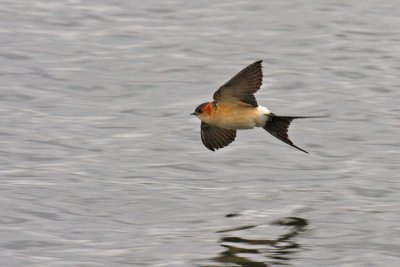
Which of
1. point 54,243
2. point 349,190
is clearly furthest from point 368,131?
point 54,243

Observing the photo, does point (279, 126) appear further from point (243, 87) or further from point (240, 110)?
point (243, 87)

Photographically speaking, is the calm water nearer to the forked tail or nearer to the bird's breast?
the forked tail

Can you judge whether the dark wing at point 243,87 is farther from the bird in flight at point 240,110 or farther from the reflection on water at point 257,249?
the reflection on water at point 257,249

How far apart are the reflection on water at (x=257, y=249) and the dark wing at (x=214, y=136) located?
974 millimetres

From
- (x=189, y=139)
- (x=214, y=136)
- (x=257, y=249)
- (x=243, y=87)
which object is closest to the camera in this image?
(x=257, y=249)

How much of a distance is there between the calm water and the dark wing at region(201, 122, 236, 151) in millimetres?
911

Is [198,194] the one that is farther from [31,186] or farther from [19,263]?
[19,263]

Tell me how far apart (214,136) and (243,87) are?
103 cm

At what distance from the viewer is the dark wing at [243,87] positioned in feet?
42.3

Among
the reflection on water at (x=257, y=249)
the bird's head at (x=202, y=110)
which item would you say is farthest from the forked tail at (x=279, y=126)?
the reflection on water at (x=257, y=249)

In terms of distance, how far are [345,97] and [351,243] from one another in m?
7.55

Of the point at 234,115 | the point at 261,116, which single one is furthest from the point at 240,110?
the point at 261,116

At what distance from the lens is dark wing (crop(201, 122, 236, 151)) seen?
1383 cm

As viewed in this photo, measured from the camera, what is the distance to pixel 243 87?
13.0m
